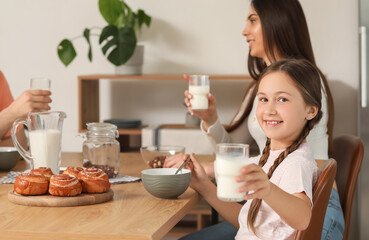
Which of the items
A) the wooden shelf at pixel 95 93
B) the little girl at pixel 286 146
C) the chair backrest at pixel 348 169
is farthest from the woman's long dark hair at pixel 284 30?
the wooden shelf at pixel 95 93

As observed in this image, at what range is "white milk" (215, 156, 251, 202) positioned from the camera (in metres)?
1.29

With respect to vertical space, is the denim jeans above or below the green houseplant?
below

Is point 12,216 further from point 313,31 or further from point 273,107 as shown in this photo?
point 313,31

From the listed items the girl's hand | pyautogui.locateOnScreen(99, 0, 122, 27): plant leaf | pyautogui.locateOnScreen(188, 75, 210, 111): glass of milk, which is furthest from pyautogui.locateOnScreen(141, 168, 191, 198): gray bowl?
pyautogui.locateOnScreen(99, 0, 122, 27): plant leaf

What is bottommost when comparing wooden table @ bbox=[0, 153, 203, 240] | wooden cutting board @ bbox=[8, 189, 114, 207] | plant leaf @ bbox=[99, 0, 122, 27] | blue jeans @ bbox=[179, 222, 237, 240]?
blue jeans @ bbox=[179, 222, 237, 240]

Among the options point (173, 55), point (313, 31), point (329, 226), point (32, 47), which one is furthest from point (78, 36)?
point (329, 226)

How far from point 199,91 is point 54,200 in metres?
0.90

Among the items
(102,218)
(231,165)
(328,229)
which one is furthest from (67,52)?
(231,165)

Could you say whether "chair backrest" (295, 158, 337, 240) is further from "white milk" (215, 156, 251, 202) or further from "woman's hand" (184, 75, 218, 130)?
"woman's hand" (184, 75, 218, 130)

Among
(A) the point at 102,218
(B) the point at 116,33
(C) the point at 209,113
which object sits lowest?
(A) the point at 102,218

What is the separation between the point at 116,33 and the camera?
3.81m

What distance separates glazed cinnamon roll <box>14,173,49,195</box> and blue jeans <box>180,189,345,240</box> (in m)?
0.61

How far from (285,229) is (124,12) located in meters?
2.68

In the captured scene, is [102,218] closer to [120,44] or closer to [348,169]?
[348,169]
